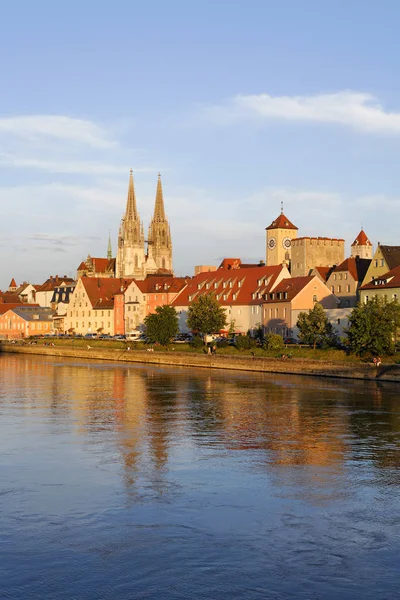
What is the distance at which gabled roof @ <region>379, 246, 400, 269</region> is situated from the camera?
9762 centimetres

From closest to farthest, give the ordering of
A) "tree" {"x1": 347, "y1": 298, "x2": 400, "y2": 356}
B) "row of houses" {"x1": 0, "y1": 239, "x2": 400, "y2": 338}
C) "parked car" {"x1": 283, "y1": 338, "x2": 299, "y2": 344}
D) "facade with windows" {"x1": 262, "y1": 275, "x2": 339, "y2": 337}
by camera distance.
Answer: "tree" {"x1": 347, "y1": 298, "x2": 400, "y2": 356}, "parked car" {"x1": 283, "y1": 338, "x2": 299, "y2": 344}, "row of houses" {"x1": 0, "y1": 239, "x2": 400, "y2": 338}, "facade with windows" {"x1": 262, "y1": 275, "x2": 339, "y2": 337}

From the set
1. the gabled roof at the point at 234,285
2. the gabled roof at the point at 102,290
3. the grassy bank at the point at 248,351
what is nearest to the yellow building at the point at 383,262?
the grassy bank at the point at 248,351

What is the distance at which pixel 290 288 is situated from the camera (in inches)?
4124

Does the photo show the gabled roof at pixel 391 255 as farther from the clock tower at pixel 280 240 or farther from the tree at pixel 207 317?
the clock tower at pixel 280 240

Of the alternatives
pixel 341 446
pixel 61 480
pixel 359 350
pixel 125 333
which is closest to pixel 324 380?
pixel 359 350

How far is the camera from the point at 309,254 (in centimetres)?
12694

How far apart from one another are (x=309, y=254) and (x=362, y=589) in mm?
107471

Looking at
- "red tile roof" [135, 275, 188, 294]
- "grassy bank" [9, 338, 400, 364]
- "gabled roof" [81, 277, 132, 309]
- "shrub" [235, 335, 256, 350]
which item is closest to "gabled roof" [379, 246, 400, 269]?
"grassy bank" [9, 338, 400, 364]

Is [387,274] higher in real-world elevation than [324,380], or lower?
higher

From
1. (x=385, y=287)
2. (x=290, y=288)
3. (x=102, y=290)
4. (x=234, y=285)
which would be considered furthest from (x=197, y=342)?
(x=102, y=290)

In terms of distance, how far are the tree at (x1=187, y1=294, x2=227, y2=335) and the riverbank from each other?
15.2 ft

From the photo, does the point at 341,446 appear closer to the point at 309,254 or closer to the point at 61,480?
the point at 61,480

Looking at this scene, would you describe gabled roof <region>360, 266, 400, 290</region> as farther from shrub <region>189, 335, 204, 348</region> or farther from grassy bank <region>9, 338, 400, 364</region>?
shrub <region>189, 335, 204, 348</region>

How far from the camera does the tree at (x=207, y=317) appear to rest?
349ft
